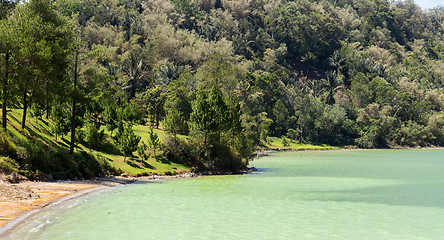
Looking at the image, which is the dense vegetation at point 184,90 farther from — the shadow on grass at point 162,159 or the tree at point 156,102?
the shadow on grass at point 162,159

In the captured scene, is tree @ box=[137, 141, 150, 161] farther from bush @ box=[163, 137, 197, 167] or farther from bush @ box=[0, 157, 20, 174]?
bush @ box=[0, 157, 20, 174]

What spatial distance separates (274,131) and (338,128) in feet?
85.4

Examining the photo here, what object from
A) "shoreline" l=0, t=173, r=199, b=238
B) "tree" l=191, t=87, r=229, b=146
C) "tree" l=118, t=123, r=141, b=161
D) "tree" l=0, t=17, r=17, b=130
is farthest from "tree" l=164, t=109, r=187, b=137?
"tree" l=0, t=17, r=17, b=130

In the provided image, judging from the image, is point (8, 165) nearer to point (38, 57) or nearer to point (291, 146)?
point (38, 57)

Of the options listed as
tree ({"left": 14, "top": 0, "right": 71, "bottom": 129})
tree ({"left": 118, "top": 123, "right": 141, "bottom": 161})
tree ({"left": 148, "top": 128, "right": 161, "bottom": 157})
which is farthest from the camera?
tree ({"left": 148, "top": 128, "right": 161, "bottom": 157})

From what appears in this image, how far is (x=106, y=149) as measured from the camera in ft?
176

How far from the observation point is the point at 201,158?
60.7 m

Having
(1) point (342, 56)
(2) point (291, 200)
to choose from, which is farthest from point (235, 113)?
(1) point (342, 56)

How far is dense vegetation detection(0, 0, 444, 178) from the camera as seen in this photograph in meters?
43.2

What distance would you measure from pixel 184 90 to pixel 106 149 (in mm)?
35548

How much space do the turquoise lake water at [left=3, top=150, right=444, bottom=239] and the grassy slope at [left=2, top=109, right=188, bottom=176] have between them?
5.83 metres

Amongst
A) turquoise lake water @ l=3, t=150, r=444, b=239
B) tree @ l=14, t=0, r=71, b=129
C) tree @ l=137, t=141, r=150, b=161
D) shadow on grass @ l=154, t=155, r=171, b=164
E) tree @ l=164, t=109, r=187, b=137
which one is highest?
tree @ l=14, t=0, r=71, b=129

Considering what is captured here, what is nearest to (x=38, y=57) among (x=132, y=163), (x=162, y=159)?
(x=132, y=163)

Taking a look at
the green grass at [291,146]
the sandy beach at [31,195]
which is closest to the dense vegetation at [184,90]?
the green grass at [291,146]
